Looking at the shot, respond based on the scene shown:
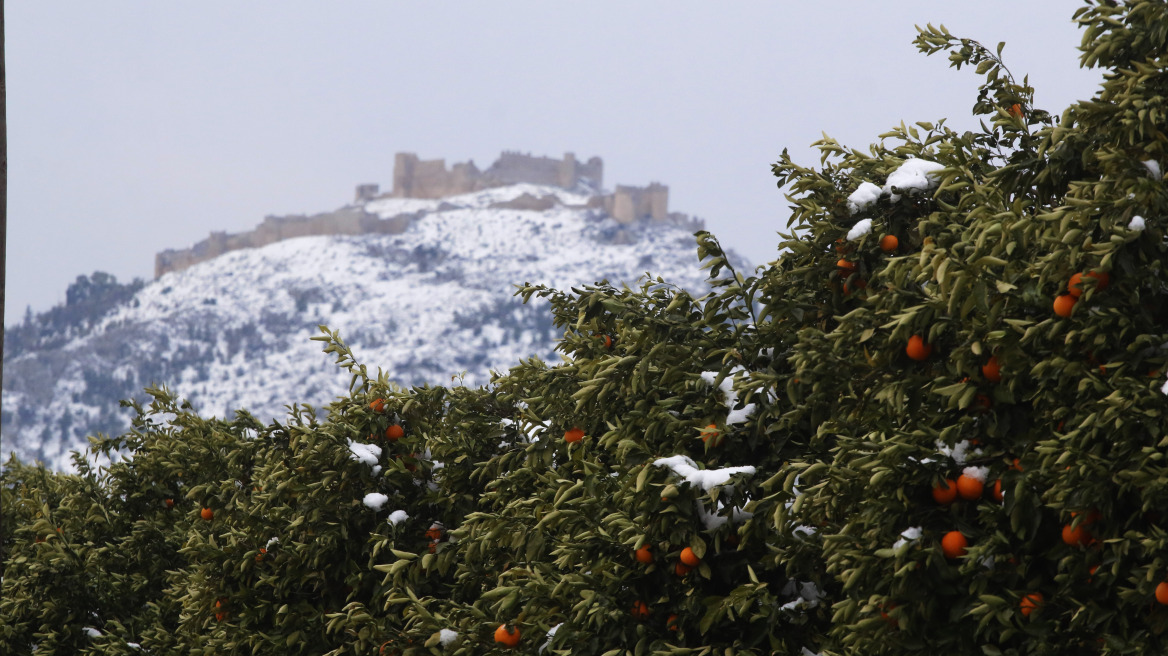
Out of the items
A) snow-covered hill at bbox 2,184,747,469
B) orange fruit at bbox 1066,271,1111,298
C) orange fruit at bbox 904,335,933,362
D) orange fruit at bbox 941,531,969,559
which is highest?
snow-covered hill at bbox 2,184,747,469

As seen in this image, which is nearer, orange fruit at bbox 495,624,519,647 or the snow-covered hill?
orange fruit at bbox 495,624,519,647

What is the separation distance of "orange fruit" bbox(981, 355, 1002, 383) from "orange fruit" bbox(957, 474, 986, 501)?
0.97ft

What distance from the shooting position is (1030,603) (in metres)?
→ 3.07

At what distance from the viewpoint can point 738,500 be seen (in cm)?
401

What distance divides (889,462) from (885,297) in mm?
541

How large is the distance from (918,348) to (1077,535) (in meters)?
0.71

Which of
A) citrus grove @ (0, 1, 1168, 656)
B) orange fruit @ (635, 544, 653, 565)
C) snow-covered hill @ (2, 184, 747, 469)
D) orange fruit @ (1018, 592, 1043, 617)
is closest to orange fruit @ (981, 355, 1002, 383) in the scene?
citrus grove @ (0, 1, 1168, 656)

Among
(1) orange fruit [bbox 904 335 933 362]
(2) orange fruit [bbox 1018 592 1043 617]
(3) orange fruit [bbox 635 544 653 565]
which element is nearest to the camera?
(2) orange fruit [bbox 1018 592 1043 617]

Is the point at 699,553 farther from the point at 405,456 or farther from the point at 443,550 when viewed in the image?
the point at 405,456

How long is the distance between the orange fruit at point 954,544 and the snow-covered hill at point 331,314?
92691 mm

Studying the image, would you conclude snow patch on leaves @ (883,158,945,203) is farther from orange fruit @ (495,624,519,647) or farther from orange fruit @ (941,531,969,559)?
orange fruit @ (495,624,519,647)

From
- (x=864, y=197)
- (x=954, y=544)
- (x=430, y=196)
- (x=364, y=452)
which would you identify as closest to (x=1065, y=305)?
(x=954, y=544)

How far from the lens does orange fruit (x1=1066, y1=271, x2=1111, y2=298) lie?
116 inches

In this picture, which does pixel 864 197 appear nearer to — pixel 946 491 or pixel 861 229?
pixel 861 229
